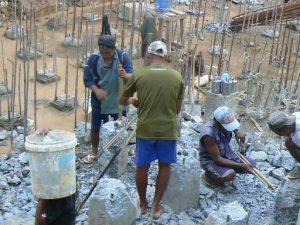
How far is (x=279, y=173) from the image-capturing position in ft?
16.5

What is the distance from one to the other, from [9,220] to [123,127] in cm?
134

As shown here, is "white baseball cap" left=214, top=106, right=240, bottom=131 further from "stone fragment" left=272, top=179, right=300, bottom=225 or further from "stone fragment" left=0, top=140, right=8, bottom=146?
"stone fragment" left=0, top=140, right=8, bottom=146

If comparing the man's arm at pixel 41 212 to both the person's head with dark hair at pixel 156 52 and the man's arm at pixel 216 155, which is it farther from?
the man's arm at pixel 216 155

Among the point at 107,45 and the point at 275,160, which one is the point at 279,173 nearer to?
the point at 275,160

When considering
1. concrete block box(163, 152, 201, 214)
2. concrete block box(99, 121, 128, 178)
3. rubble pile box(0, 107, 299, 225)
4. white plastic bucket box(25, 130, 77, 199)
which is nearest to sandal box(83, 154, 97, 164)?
rubble pile box(0, 107, 299, 225)

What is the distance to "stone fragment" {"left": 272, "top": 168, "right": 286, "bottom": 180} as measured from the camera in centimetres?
499

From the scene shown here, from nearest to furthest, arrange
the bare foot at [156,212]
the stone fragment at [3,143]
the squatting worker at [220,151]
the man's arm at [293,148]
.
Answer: the man's arm at [293,148] < the bare foot at [156,212] < the squatting worker at [220,151] < the stone fragment at [3,143]

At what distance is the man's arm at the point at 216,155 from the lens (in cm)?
449

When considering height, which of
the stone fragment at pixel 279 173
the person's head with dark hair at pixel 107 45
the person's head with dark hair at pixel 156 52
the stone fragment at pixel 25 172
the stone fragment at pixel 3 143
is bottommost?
the stone fragment at pixel 3 143

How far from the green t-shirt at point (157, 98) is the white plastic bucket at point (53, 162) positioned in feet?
2.34

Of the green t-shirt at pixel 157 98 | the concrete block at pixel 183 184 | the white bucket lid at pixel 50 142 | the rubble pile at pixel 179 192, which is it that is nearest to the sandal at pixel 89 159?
the rubble pile at pixel 179 192

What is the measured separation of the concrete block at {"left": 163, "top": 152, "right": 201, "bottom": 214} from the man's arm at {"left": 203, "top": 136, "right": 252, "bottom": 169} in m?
0.18

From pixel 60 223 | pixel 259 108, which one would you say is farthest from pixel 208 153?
pixel 259 108

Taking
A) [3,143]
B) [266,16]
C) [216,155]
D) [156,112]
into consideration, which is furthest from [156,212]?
[266,16]
